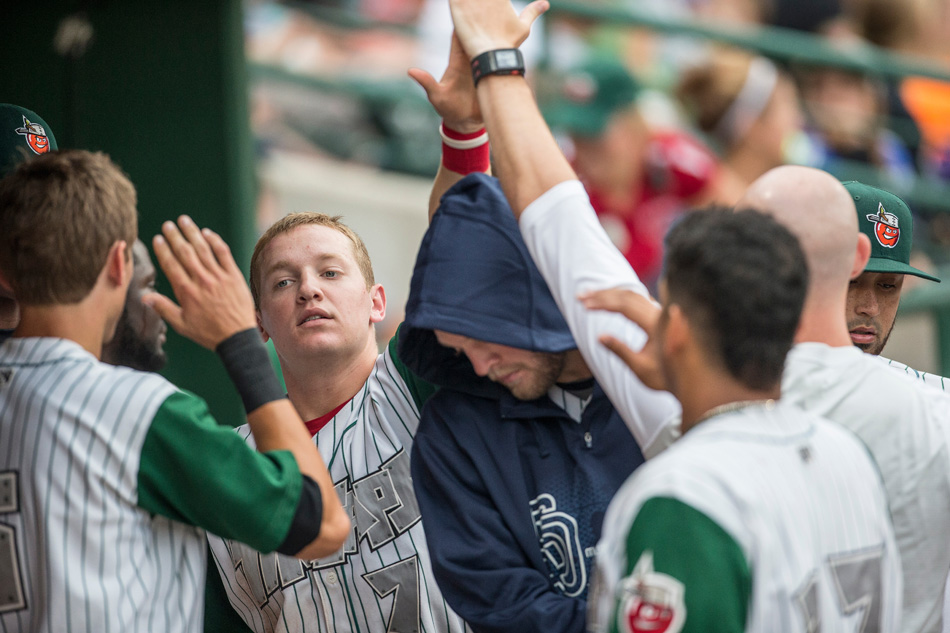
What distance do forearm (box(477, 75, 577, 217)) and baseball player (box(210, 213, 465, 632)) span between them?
557 millimetres

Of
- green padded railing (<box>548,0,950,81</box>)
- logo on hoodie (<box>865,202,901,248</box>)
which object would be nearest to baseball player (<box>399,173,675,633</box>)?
logo on hoodie (<box>865,202,901,248</box>)

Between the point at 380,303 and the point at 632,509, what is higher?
the point at 380,303

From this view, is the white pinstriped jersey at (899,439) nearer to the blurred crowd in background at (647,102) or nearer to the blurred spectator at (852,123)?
the blurred crowd in background at (647,102)

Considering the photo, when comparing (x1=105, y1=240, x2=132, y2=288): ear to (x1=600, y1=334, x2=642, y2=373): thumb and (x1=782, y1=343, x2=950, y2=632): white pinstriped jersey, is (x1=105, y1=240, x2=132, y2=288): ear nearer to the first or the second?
(x1=600, y1=334, x2=642, y2=373): thumb

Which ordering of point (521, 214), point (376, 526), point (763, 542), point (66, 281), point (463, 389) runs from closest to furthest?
point (763, 542) < point (66, 281) < point (521, 214) < point (463, 389) < point (376, 526)

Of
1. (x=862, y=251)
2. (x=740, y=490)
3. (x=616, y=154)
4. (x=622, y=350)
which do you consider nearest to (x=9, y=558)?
(x=622, y=350)

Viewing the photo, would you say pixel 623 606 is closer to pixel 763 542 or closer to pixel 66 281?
pixel 763 542

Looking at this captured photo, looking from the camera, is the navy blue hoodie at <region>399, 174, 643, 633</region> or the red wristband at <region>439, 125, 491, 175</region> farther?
the red wristband at <region>439, 125, 491, 175</region>

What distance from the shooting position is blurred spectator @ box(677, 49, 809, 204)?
5.32 m

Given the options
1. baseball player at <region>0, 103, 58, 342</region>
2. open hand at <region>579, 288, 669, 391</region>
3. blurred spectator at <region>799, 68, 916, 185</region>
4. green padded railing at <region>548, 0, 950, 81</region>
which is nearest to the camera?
open hand at <region>579, 288, 669, 391</region>

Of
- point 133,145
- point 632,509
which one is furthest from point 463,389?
point 133,145

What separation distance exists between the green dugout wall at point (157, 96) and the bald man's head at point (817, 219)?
1874 millimetres

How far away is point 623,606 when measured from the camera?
50.7 inches

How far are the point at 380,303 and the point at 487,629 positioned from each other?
3.03 feet
